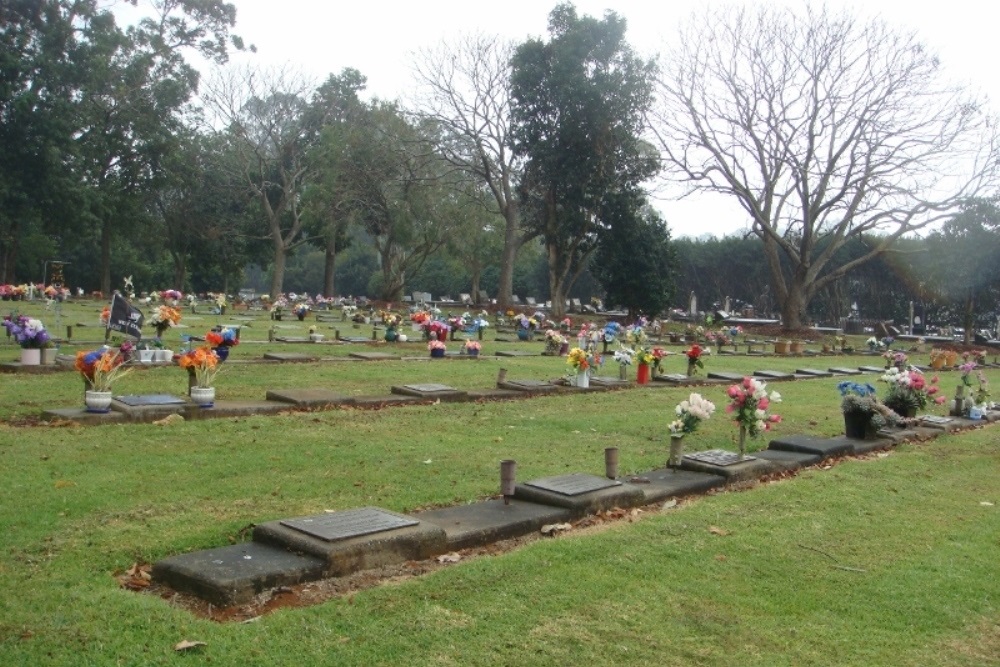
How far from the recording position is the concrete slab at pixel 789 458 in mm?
8297

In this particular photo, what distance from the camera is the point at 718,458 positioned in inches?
314

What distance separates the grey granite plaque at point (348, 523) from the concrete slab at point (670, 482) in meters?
2.16

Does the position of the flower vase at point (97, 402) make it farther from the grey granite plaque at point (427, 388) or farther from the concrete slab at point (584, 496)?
the concrete slab at point (584, 496)

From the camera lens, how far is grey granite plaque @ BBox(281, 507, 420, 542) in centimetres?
479

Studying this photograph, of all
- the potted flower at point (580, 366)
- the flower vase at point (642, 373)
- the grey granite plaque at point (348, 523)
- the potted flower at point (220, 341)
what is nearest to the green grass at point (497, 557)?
the grey granite plaque at point (348, 523)

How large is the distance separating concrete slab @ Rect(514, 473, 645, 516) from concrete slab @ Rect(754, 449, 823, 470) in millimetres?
2277

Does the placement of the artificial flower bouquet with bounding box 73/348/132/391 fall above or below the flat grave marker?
above

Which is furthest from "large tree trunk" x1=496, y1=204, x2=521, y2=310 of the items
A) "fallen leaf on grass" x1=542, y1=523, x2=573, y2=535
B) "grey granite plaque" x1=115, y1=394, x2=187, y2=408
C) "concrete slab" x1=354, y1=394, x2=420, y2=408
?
"fallen leaf on grass" x1=542, y1=523, x2=573, y2=535

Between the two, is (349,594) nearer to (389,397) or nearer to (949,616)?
(949,616)

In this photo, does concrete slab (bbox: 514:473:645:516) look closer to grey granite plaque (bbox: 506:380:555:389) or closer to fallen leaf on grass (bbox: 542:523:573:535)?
fallen leaf on grass (bbox: 542:523:573:535)

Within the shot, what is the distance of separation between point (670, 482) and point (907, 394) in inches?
233

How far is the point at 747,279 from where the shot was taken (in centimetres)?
5569

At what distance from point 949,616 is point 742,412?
12.3ft

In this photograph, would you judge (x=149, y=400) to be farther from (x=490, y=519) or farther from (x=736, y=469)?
(x=736, y=469)
